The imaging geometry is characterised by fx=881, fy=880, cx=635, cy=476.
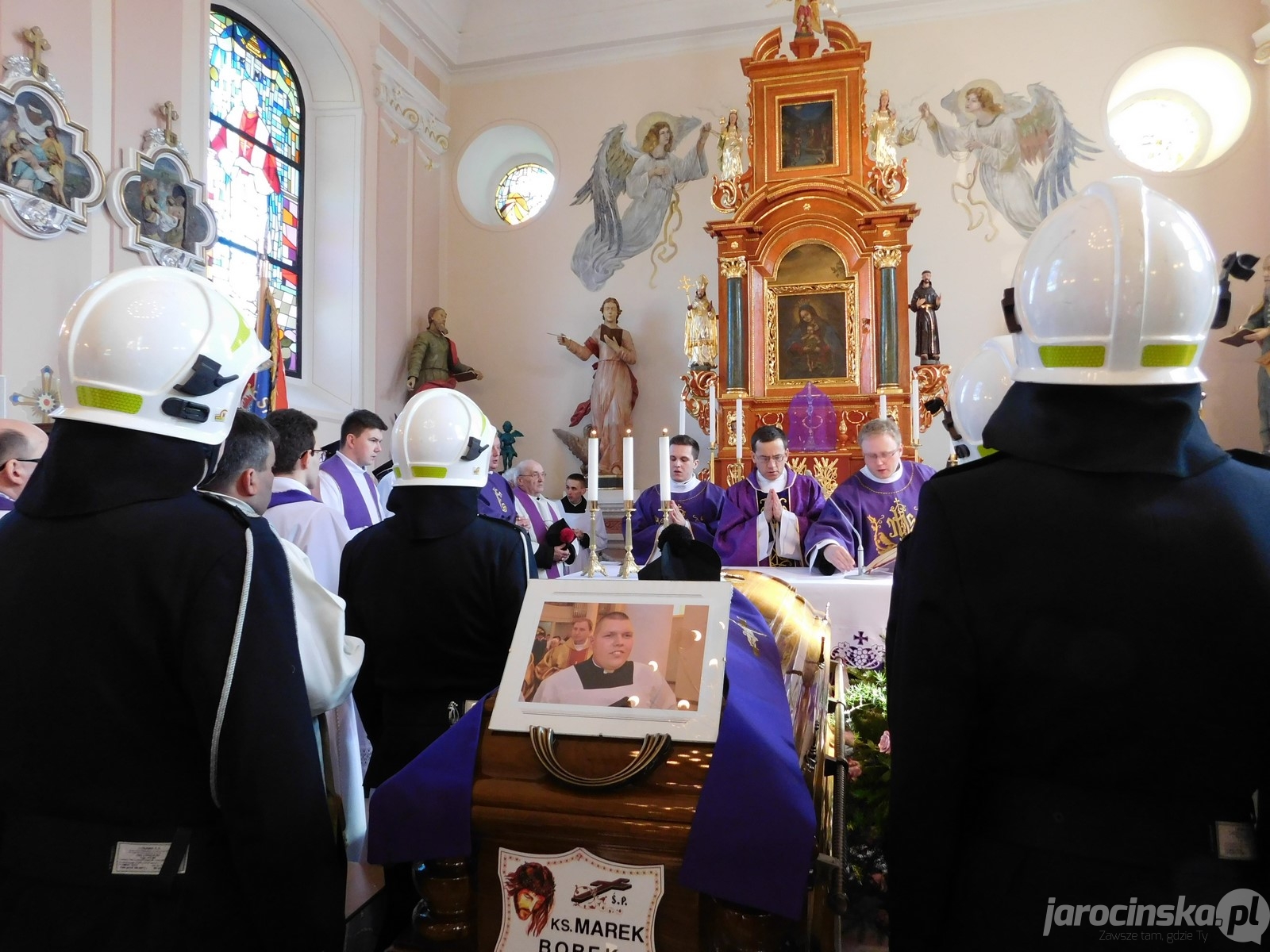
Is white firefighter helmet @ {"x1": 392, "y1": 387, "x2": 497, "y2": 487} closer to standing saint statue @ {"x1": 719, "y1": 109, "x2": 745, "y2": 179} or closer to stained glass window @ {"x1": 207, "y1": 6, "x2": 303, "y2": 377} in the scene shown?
stained glass window @ {"x1": 207, "y1": 6, "x2": 303, "y2": 377}

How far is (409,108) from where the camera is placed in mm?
10898

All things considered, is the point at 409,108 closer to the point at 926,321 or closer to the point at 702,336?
the point at 702,336

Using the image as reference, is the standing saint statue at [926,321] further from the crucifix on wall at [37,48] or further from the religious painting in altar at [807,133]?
the crucifix on wall at [37,48]

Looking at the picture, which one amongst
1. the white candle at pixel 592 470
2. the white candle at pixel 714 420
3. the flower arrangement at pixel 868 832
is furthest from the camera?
the white candle at pixel 714 420

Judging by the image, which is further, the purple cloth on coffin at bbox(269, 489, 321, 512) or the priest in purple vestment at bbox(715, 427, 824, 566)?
the priest in purple vestment at bbox(715, 427, 824, 566)

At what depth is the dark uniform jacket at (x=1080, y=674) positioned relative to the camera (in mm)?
1258

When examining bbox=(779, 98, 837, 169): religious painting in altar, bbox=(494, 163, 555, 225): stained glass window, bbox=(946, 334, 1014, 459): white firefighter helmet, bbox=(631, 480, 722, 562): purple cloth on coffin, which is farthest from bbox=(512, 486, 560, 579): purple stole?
bbox=(494, 163, 555, 225): stained glass window

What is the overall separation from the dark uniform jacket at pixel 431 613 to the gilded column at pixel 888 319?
252 inches

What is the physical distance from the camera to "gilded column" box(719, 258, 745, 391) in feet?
28.4

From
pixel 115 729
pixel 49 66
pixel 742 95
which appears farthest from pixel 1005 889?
pixel 742 95

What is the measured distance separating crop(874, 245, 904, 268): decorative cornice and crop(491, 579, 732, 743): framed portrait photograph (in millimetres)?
7409

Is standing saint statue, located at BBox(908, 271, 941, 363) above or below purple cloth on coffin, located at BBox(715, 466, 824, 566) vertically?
above

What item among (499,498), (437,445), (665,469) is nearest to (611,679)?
(437,445)

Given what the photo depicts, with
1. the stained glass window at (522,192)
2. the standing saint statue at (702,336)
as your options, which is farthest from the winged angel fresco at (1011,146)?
the stained glass window at (522,192)
